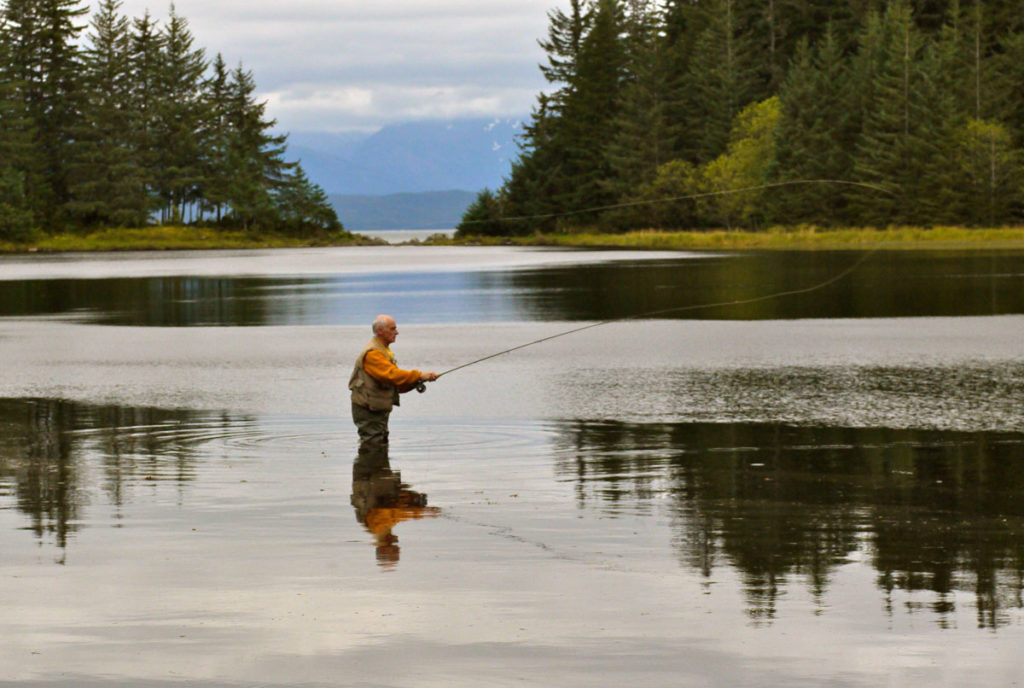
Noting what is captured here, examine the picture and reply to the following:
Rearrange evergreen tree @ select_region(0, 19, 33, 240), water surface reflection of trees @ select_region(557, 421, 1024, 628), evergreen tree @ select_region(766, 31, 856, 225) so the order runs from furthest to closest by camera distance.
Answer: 1. evergreen tree @ select_region(0, 19, 33, 240)
2. evergreen tree @ select_region(766, 31, 856, 225)
3. water surface reflection of trees @ select_region(557, 421, 1024, 628)

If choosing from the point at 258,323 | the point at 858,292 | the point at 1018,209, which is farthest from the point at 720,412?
the point at 1018,209

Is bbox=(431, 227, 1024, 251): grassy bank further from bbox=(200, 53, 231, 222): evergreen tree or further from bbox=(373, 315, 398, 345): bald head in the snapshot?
bbox=(373, 315, 398, 345): bald head

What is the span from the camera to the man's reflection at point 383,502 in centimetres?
880

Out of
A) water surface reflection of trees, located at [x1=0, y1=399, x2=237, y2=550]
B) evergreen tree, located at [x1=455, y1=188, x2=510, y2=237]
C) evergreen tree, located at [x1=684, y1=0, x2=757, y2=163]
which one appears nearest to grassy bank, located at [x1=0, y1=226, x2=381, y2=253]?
evergreen tree, located at [x1=455, y1=188, x2=510, y2=237]

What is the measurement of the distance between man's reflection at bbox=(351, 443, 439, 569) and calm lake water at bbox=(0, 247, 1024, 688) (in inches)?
1.7

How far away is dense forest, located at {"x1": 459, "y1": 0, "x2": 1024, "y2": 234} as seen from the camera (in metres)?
84.8

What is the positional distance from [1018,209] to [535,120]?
176 feet

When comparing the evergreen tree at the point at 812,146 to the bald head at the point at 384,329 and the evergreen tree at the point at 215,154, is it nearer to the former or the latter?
the evergreen tree at the point at 215,154

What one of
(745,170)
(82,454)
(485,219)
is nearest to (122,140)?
(485,219)

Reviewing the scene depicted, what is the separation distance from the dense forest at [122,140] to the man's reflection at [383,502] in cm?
9422

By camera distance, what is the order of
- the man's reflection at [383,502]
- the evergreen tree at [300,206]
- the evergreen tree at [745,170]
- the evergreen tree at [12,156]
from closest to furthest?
1. the man's reflection at [383,502]
2. the evergreen tree at [745,170]
3. the evergreen tree at [12,156]
4. the evergreen tree at [300,206]

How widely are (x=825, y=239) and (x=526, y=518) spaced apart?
80336mm

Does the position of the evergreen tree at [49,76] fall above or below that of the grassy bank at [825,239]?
above

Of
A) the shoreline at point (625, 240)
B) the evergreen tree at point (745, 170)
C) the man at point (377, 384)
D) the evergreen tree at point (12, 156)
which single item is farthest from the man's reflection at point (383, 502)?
the evergreen tree at point (12, 156)
